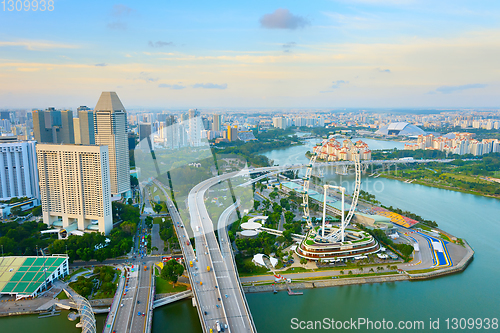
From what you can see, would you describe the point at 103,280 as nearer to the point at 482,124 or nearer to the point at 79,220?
the point at 79,220

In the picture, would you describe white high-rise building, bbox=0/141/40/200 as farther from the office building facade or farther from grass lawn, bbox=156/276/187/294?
grass lawn, bbox=156/276/187/294

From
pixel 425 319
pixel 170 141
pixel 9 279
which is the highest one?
pixel 170 141

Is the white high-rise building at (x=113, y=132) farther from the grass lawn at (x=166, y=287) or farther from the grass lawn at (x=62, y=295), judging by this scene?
the grass lawn at (x=166, y=287)

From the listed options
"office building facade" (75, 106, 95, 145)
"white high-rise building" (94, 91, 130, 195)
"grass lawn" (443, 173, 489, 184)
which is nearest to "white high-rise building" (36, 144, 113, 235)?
"white high-rise building" (94, 91, 130, 195)

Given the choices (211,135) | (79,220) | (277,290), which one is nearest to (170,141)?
(211,135)

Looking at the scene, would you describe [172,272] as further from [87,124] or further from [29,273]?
[87,124]

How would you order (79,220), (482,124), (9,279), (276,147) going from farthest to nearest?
(482,124) → (276,147) → (79,220) → (9,279)

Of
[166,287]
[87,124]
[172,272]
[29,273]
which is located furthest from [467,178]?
[29,273]
